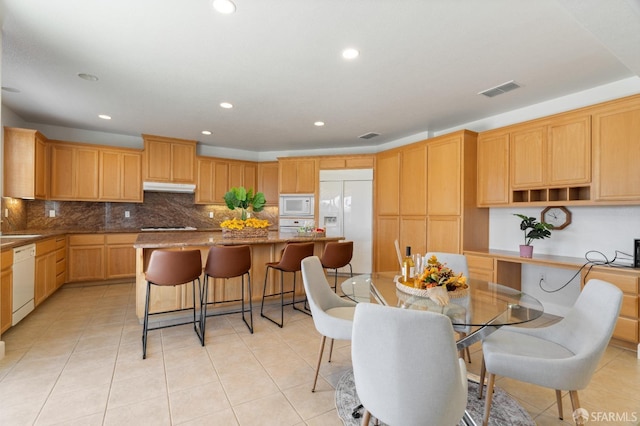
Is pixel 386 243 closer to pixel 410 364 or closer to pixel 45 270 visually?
pixel 410 364

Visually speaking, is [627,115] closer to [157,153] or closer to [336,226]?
[336,226]

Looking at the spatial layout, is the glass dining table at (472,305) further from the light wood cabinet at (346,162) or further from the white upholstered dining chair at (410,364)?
the light wood cabinet at (346,162)

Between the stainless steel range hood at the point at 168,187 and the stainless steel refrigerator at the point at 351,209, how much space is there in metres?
2.52

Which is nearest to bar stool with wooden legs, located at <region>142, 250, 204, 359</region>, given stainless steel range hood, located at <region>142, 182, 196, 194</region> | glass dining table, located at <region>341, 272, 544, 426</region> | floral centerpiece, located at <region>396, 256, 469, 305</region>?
glass dining table, located at <region>341, 272, 544, 426</region>

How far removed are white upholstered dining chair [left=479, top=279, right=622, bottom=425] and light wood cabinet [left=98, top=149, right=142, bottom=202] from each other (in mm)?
5575

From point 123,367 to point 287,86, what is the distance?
9.89 feet

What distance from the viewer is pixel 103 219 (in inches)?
204

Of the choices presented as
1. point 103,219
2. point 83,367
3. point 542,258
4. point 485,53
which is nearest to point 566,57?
point 485,53

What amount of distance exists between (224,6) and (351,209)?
401cm

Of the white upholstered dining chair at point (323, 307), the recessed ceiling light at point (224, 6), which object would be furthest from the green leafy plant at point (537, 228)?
the recessed ceiling light at point (224, 6)

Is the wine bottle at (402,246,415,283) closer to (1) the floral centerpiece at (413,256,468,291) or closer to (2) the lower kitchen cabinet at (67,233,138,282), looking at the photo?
(1) the floral centerpiece at (413,256,468,291)

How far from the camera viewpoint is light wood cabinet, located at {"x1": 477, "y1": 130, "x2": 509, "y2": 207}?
371 centimetres

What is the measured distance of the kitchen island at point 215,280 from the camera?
3.02 meters

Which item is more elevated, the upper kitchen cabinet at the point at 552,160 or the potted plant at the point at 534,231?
the upper kitchen cabinet at the point at 552,160
